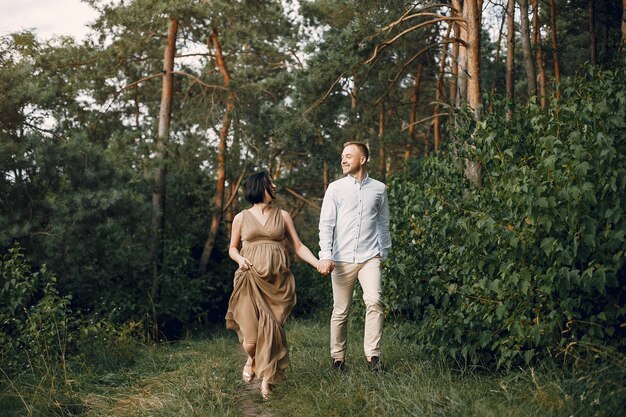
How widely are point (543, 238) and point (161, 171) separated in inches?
453

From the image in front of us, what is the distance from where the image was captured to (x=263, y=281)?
6094mm

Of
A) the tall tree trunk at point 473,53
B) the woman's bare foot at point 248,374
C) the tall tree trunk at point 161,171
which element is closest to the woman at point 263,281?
the woman's bare foot at point 248,374

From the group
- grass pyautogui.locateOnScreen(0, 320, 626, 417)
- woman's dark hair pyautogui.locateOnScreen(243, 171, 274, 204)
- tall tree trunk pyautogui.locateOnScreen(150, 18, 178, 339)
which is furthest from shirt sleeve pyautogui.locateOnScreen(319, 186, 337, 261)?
tall tree trunk pyautogui.locateOnScreen(150, 18, 178, 339)

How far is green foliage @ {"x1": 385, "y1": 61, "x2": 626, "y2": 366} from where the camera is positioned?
4.36 metres

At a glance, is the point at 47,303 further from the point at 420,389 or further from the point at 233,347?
the point at 420,389

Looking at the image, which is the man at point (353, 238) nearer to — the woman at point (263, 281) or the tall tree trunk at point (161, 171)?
the woman at point (263, 281)

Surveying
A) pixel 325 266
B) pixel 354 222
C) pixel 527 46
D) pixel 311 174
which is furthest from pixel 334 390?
pixel 311 174

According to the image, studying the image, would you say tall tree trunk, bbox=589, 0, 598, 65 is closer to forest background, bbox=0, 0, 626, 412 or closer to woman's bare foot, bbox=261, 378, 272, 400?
forest background, bbox=0, 0, 626, 412

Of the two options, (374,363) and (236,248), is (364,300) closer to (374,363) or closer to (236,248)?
(374,363)

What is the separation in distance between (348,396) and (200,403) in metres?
1.46

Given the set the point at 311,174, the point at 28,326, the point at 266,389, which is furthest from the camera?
the point at 311,174

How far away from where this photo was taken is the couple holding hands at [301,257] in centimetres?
604

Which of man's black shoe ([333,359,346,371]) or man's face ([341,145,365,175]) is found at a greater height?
man's face ([341,145,365,175])

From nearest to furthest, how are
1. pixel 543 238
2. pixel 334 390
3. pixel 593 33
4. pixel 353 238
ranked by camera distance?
pixel 543 238 < pixel 334 390 < pixel 353 238 < pixel 593 33
